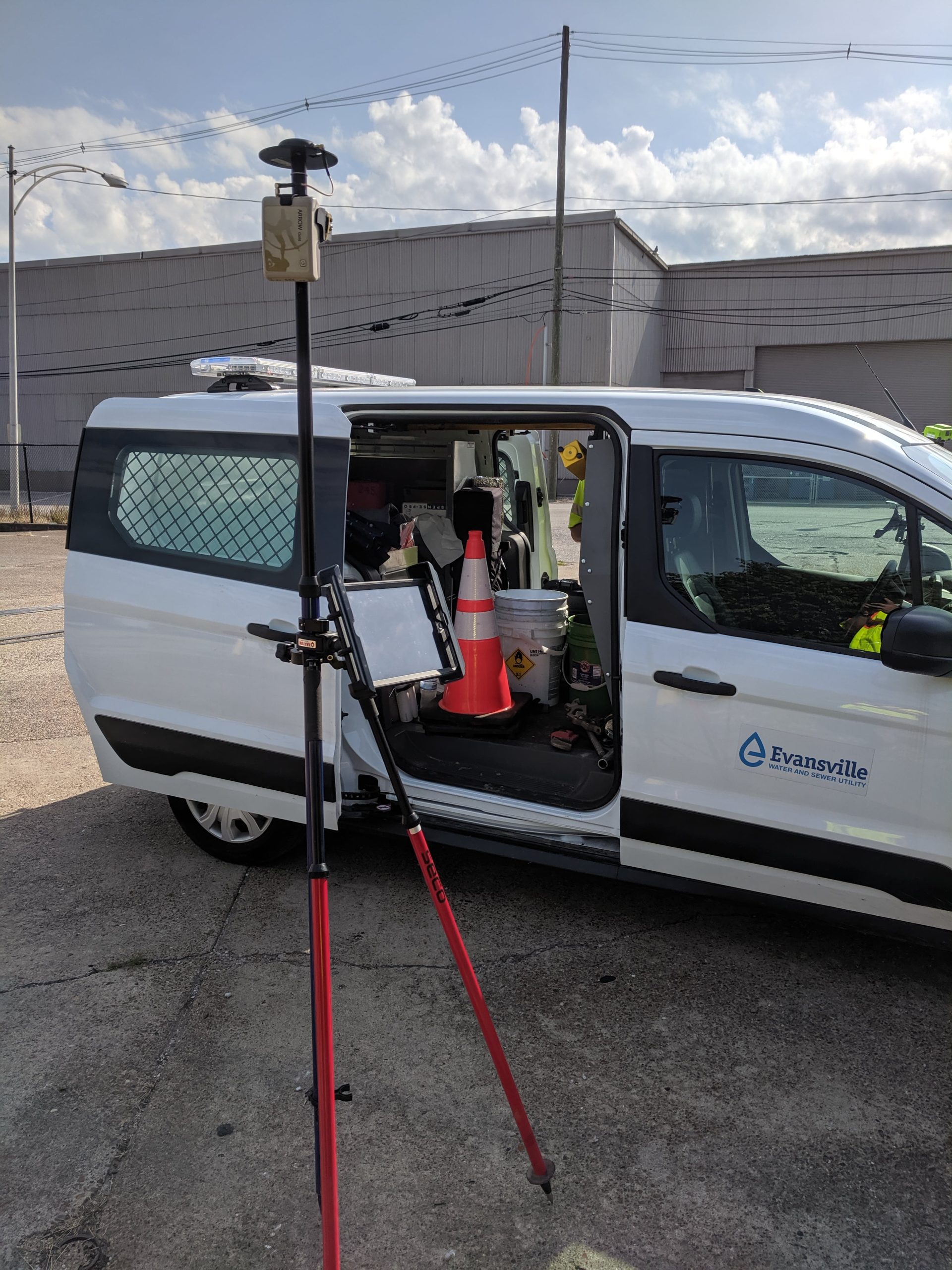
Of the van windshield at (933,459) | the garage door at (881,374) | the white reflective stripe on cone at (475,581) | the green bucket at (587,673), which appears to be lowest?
the green bucket at (587,673)

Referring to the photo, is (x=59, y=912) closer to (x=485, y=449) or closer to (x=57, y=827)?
(x=57, y=827)

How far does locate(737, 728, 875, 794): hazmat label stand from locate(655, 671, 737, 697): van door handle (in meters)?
0.15

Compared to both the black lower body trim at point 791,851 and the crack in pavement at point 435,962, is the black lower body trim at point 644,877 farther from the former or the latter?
the crack in pavement at point 435,962

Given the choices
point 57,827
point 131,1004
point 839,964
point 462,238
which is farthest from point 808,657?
point 462,238

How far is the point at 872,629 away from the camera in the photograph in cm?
281

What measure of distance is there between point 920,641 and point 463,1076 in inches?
69.9

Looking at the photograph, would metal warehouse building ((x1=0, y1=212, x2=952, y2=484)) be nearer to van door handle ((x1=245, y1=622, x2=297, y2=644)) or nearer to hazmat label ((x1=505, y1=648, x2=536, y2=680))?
hazmat label ((x1=505, y1=648, x2=536, y2=680))

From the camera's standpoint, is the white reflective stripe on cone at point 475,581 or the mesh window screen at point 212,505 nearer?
the mesh window screen at point 212,505

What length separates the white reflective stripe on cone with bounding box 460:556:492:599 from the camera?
4414 mm

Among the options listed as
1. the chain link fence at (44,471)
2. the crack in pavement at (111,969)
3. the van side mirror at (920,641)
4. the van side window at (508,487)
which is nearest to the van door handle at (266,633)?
the crack in pavement at (111,969)

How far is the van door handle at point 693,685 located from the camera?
289 centimetres

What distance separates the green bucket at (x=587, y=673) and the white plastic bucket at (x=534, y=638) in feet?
0.27

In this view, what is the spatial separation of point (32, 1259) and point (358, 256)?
36.5 m

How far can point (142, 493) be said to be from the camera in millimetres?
3773
